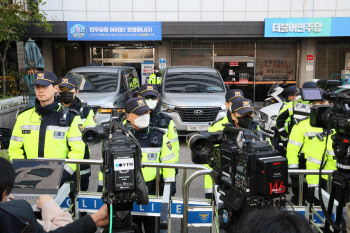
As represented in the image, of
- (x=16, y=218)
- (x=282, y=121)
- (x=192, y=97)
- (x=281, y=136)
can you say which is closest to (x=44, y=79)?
(x=16, y=218)

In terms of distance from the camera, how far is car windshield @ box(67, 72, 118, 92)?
31.6 ft

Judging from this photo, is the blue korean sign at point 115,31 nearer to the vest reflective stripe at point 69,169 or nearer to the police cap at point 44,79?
the police cap at point 44,79

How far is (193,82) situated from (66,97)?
505 cm

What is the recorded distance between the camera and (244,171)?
2201mm

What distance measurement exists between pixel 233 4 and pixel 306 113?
13016 mm

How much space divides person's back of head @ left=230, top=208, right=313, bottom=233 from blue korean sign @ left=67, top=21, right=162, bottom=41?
1391 cm

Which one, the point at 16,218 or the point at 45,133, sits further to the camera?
the point at 45,133

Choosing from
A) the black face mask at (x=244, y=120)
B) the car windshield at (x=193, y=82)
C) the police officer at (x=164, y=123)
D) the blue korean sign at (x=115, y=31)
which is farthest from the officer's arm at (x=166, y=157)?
the blue korean sign at (x=115, y=31)

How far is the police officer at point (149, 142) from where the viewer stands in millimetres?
3631

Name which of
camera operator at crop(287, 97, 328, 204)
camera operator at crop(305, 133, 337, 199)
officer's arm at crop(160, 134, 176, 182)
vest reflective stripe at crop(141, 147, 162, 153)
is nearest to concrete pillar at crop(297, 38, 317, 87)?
camera operator at crop(287, 97, 328, 204)

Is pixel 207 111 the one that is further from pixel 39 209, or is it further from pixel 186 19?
pixel 186 19

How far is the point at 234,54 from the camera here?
53.8 feet

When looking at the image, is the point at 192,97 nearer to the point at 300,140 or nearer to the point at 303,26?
the point at 300,140

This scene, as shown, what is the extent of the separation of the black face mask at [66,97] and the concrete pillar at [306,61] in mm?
13242
